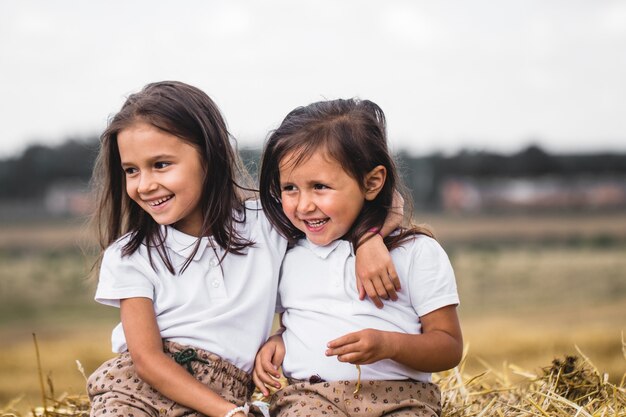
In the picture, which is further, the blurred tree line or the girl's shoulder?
the blurred tree line

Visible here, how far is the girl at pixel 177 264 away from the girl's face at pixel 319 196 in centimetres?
24

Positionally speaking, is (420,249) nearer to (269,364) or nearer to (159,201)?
(269,364)

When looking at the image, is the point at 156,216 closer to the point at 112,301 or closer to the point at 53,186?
the point at 112,301

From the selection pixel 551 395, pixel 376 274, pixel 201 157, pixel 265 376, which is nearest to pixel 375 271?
pixel 376 274

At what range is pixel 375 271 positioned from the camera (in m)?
3.21

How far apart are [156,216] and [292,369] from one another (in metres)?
0.81

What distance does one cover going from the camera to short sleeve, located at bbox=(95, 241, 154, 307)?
10.8 ft

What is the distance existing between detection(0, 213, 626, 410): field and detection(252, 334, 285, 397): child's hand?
2.82ft

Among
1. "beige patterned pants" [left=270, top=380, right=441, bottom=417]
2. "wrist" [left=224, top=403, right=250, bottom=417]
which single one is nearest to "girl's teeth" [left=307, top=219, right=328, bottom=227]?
"beige patterned pants" [left=270, top=380, right=441, bottom=417]

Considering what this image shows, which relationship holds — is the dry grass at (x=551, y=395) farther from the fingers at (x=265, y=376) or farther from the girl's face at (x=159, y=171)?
the girl's face at (x=159, y=171)

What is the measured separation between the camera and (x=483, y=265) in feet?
91.6

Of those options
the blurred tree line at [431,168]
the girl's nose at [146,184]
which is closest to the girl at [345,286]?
the girl's nose at [146,184]

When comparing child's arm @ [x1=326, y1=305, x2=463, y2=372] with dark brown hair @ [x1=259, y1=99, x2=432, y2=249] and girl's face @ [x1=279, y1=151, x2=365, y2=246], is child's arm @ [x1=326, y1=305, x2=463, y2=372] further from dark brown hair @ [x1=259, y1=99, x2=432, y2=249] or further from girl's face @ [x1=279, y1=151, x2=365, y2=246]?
girl's face @ [x1=279, y1=151, x2=365, y2=246]

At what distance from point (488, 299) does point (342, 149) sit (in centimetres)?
1837
